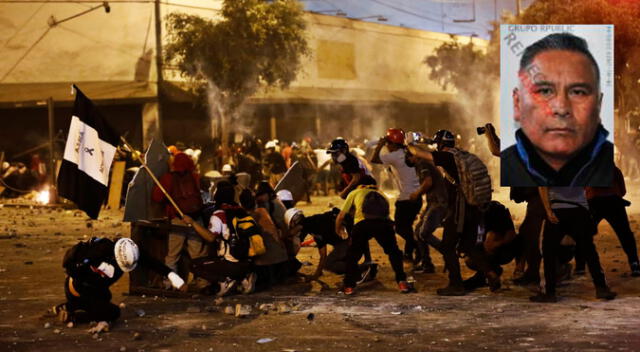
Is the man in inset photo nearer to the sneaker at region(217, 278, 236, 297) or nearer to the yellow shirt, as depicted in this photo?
the yellow shirt

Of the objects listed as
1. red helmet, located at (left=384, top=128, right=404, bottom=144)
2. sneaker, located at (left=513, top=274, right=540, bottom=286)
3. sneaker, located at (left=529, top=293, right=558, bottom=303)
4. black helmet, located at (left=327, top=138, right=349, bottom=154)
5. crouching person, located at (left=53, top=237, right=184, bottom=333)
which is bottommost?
sneaker, located at (left=529, top=293, right=558, bottom=303)

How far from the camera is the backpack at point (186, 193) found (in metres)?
10.4

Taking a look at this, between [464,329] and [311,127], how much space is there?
37.5 meters

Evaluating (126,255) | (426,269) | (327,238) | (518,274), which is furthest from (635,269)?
(126,255)

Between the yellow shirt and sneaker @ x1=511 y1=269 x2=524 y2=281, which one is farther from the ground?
the yellow shirt

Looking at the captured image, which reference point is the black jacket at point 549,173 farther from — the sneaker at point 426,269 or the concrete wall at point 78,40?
the concrete wall at point 78,40

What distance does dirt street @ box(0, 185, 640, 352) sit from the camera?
25.5 ft

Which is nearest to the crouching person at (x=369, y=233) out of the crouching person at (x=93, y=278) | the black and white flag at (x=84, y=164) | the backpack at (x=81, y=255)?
the crouching person at (x=93, y=278)

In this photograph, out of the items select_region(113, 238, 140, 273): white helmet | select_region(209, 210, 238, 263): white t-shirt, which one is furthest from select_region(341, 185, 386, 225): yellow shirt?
select_region(113, 238, 140, 273): white helmet

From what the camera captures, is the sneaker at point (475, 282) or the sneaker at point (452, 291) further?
the sneaker at point (475, 282)

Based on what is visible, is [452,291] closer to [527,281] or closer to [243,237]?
[527,281]

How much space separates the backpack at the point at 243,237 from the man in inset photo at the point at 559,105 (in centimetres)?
275

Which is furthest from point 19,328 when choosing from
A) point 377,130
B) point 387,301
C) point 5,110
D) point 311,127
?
point 377,130

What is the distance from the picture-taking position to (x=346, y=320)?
878cm
